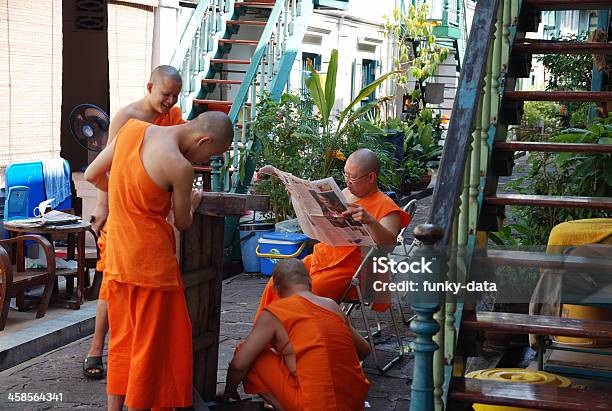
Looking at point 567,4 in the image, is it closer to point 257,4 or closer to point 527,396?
point 527,396

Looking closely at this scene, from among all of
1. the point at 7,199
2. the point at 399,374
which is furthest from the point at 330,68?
the point at 399,374

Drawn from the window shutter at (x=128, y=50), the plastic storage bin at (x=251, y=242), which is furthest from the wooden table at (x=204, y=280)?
the window shutter at (x=128, y=50)

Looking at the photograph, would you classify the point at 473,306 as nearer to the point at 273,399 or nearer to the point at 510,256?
the point at 510,256

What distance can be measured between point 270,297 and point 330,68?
5.31 meters

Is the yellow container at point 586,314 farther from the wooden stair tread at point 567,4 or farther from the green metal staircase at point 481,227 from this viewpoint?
the wooden stair tread at point 567,4

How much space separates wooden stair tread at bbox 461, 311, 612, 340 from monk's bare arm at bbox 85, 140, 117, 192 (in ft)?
6.78

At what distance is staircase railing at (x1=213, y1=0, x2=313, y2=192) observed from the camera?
10070 mm

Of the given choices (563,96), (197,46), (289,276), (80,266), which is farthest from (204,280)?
(197,46)

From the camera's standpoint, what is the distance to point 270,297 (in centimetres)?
546

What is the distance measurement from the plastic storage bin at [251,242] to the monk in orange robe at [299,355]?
428cm

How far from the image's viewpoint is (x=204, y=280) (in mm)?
5367

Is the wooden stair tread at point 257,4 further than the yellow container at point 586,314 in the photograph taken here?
Yes

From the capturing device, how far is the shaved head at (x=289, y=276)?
5.16 metres

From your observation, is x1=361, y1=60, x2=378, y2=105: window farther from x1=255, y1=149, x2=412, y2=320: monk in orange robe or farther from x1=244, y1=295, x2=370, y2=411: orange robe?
x1=244, y1=295, x2=370, y2=411: orange robe
